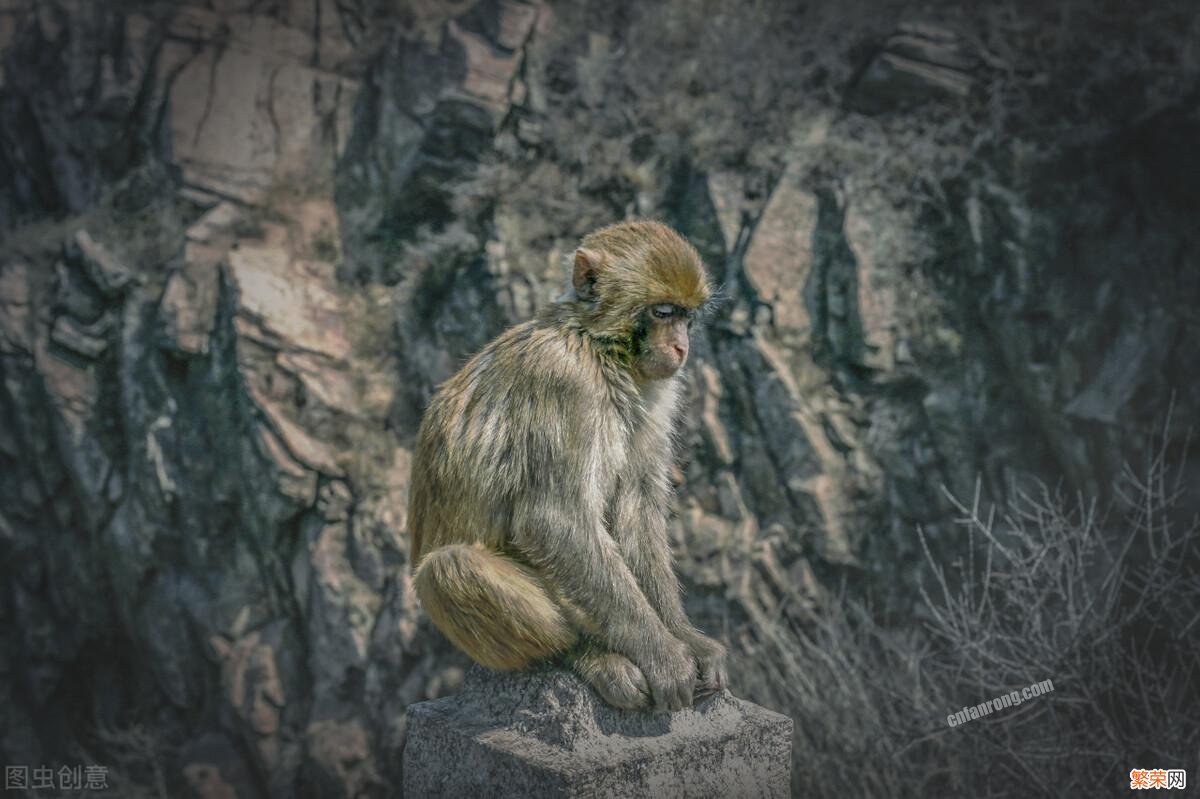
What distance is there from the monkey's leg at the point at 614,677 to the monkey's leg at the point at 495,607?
0.09m

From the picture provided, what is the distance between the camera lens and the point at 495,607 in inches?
127

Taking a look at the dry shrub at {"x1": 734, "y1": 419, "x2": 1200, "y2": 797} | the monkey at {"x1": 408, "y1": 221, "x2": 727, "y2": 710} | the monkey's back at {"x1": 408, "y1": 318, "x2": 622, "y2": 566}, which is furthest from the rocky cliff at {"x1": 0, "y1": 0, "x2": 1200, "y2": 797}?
the monkey's back at {"x1": 408, "y1": 318, "x2": 622, "y2": 566}

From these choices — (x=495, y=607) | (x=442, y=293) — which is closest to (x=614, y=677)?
(x=495, y=607)

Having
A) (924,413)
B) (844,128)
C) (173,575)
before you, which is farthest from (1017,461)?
(173,575)

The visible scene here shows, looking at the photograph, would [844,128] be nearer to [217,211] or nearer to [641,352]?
[217,211]

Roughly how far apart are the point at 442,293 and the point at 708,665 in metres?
8.43

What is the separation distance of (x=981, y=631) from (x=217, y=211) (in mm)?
8188

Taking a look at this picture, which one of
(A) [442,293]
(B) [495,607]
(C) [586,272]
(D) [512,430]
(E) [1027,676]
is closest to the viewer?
(B) [495,607]

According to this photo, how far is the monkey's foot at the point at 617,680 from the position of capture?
3.16 metres

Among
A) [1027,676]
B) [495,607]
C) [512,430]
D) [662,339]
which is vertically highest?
[662,339]

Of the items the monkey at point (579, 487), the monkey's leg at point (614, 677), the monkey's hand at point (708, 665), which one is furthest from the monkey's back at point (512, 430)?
the monkey's hand at point (708, 665)

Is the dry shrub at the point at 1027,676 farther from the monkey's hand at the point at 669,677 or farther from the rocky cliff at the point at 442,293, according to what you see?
the monkey's hand at the point at 669,677

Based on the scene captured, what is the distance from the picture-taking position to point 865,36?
1127cm

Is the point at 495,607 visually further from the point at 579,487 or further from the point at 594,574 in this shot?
the point at 579,487
